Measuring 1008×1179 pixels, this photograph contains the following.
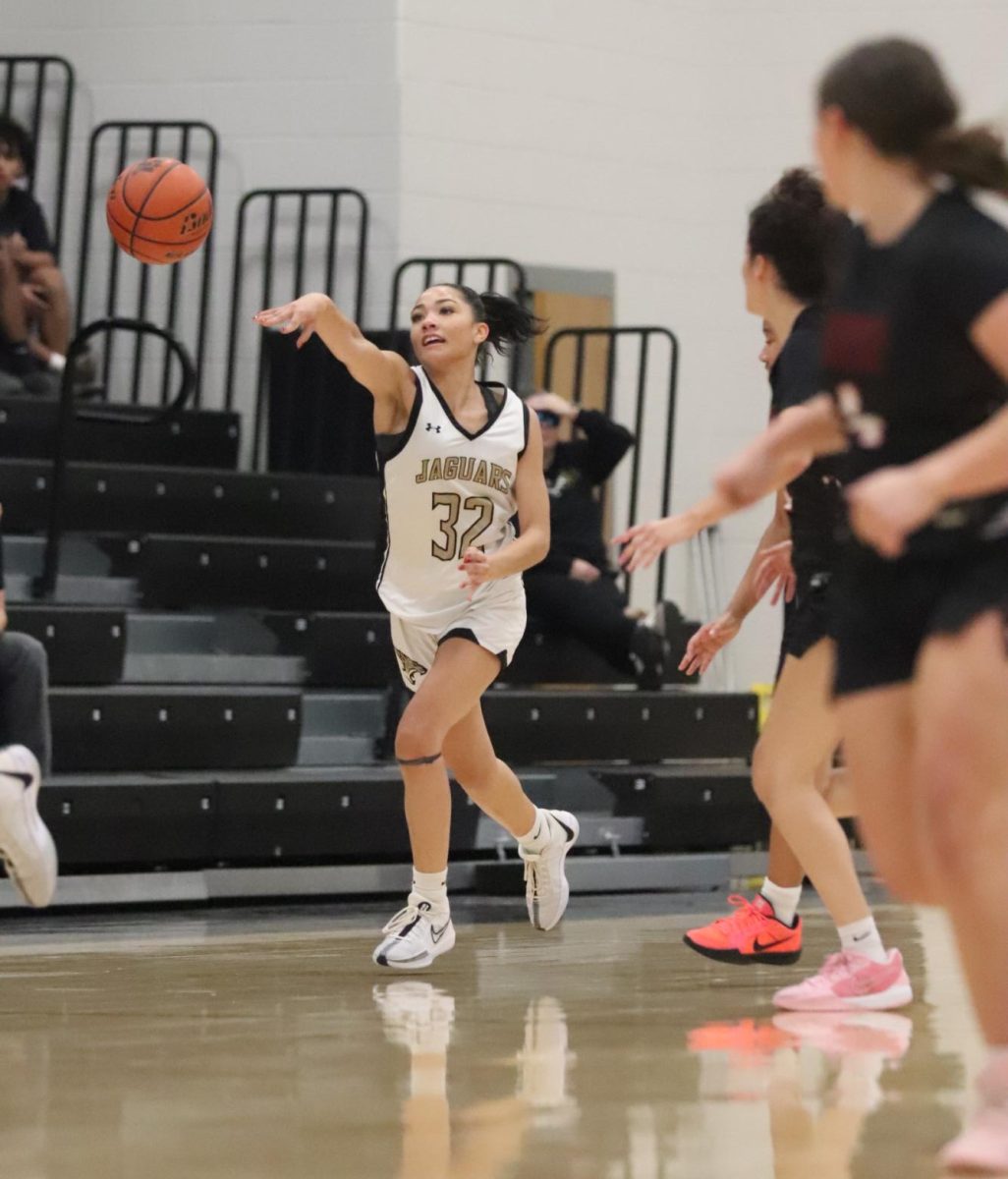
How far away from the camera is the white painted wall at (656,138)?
8.75 metres

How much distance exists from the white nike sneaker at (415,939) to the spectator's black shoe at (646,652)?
9.74 ft

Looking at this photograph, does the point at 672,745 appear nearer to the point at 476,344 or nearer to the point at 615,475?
the point at 615,475

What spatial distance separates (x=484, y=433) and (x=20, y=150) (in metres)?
3.72

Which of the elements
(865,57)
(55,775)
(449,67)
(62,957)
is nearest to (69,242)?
(449,67)

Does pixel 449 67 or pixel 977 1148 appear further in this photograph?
pixel 449 67

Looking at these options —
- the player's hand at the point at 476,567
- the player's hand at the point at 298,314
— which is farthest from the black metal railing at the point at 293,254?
the player's hand at the point at 298,314

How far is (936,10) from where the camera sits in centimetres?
903

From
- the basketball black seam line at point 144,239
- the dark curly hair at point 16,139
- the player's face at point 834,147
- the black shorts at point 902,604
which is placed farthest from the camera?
the dark curly hair at point 16,139

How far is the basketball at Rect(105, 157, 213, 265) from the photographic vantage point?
5.88 meters

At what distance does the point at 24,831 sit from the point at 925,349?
10.2ft

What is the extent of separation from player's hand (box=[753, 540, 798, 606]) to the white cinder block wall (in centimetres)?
458

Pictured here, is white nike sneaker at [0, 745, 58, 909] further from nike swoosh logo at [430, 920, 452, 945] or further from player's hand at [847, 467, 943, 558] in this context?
player's hand at [847, 467, 943, 558]

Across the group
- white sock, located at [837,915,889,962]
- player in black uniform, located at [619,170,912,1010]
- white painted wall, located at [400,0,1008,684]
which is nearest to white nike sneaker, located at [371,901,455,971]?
player in black uniform, located at [619,170,912,1010]

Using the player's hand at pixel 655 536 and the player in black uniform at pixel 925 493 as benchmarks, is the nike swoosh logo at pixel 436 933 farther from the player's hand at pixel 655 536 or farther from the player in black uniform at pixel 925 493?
the player in black uniform at pixel 925 493
